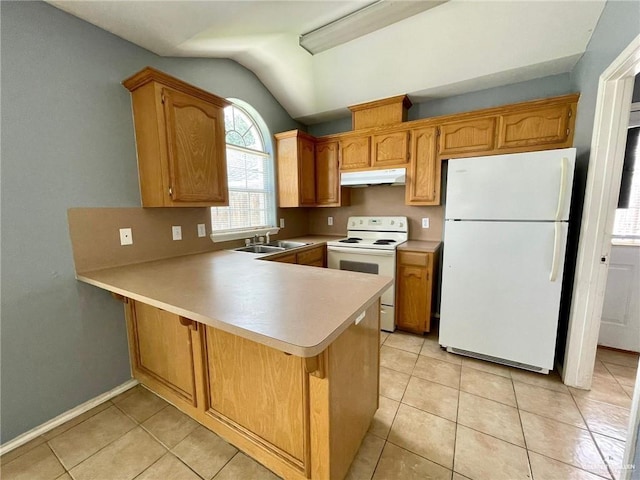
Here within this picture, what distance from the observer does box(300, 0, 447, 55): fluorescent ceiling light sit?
6.24 feet

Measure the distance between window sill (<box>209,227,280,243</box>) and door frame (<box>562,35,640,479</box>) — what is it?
2.79 meters

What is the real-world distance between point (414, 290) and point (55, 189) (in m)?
2.90

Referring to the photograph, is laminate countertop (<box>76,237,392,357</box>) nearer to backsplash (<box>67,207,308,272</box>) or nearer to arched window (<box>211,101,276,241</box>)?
backsplash (<box>67,207,308,272</box>)

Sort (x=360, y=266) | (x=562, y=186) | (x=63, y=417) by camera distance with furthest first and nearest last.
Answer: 1. (x=360, y=266)
2. (x=562, y=186)
3. (x=63, y=417)

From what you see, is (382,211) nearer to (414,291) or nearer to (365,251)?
(365,251)

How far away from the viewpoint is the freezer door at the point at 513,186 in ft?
5.91

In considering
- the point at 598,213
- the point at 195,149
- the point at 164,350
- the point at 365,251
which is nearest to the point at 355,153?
the point at 365,251

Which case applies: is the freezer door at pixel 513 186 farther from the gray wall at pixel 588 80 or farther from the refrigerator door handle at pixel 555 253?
the gray wall at pixel 588 80

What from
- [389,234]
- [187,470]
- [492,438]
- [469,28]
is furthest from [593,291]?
[187,470]

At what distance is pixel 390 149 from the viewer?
9.34ft

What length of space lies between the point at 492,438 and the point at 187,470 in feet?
5.50

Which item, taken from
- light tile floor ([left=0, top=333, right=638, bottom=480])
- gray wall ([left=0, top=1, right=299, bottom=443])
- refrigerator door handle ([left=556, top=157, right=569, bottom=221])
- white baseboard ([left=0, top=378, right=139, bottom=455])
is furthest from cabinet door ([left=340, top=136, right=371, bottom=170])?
white baseboard ([left=0, top=378, right=139, bottom=455])

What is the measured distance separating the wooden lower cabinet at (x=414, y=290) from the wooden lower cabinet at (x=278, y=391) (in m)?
1.26

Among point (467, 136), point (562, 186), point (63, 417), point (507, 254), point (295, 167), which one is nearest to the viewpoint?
point (63, 417)
